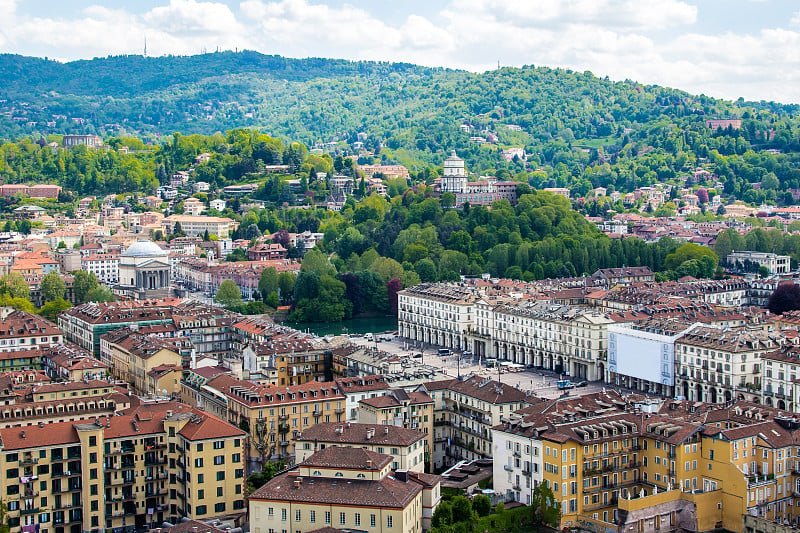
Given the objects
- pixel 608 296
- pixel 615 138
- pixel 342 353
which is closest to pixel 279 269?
pixel 608 296

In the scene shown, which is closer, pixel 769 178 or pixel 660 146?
pixel 769 178

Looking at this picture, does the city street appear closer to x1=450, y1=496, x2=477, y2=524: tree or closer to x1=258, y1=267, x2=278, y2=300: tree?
x1=450, y1=496, x2=477, y2=524: tree

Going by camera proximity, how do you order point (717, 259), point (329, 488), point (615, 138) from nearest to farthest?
point (329, 488) → point (717, 259) → point (615, 138)

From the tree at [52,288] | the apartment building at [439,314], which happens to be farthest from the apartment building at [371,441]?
the tree at [52,288]

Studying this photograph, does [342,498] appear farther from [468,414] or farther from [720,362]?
[720,362]

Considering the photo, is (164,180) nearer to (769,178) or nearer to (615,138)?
(769,178)

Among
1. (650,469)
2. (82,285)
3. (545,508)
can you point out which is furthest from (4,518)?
(82,285)

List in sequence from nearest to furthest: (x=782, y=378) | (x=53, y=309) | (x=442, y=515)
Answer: (x=442, y=515) → (x=782, y=378) → (x=53, y=309)
